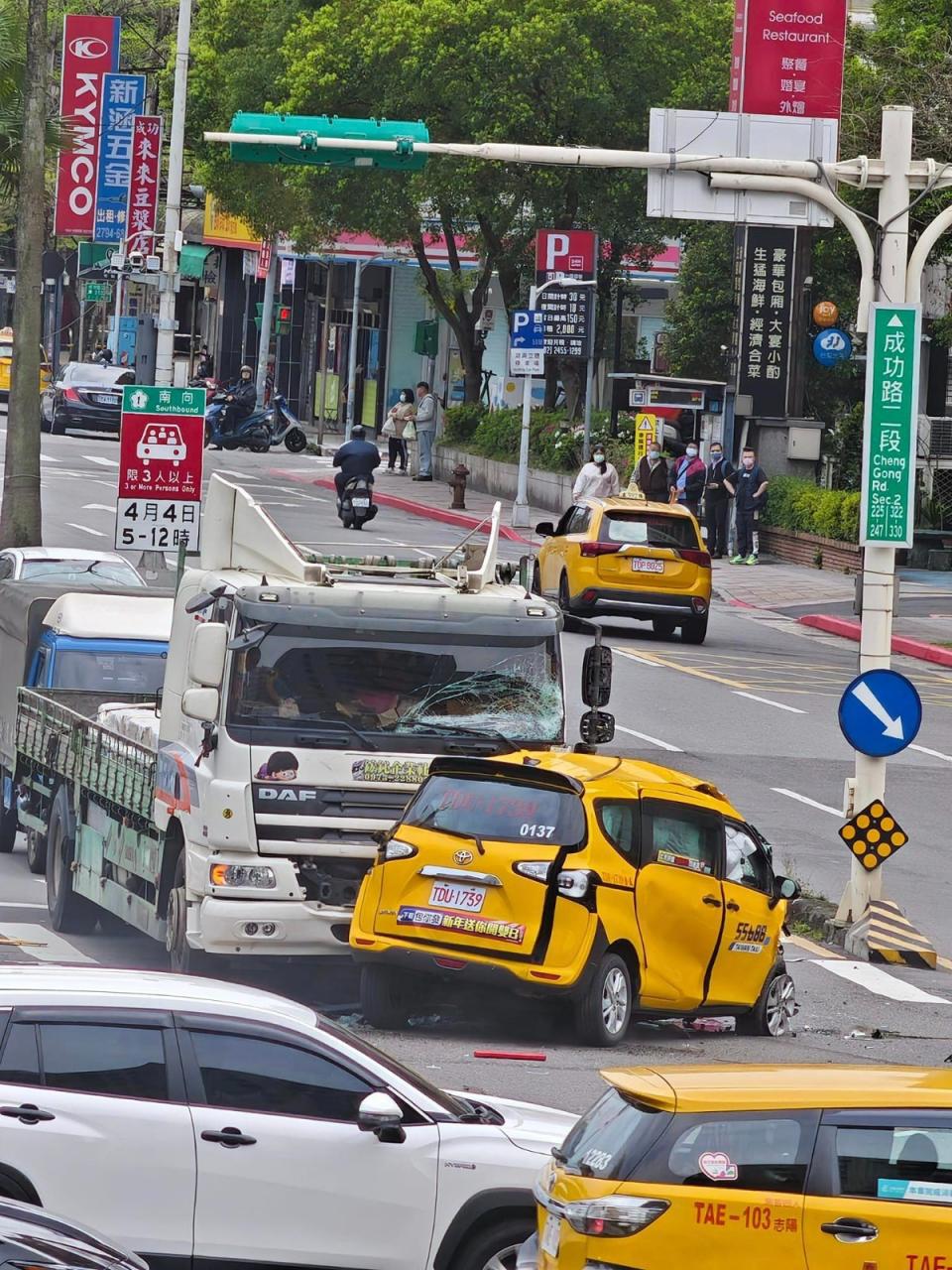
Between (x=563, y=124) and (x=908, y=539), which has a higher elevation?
(x=563, y=124)

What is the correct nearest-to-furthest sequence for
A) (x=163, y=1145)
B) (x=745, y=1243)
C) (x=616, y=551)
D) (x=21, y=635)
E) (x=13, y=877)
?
(x=745, y=1243), (x=163, y=1145), (x=13, y=877), (x=21, y=635), (x=616, y=551)

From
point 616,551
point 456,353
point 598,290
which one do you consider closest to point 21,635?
point 616,551

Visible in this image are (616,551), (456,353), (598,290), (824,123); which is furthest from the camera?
(456,353)

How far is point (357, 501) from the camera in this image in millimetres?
41438

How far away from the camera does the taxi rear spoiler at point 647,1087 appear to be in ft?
22.4

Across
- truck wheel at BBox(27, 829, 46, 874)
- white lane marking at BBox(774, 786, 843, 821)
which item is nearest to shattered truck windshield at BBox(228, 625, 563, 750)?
truck wheel at BBox(27, 829, 46, 874)

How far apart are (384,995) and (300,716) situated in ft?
5.55

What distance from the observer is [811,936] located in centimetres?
1827

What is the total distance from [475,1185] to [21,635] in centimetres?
1380

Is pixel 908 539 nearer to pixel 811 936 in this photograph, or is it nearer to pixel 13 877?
pixel 811 936

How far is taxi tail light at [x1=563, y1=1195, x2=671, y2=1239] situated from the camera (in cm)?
674

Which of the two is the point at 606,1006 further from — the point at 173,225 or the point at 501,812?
the point at 173,225

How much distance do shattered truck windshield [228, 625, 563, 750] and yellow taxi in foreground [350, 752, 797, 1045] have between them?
1.78ft

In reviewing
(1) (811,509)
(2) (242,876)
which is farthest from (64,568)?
(1) (811,509)
